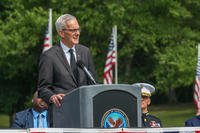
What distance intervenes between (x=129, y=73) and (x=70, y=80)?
20.7 m

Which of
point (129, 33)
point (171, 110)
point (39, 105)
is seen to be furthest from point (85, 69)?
point (171, 110)

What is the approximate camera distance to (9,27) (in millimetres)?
26062

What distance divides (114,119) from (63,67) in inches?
29.7

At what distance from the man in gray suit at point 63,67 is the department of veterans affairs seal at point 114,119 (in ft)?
1.94

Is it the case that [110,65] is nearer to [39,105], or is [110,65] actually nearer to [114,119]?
[39,105]

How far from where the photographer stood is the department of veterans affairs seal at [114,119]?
5.37 m

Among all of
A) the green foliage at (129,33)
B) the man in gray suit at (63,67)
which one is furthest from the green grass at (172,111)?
the man in gray suit at (63,67)

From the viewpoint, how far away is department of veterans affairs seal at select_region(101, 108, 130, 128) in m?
5.37

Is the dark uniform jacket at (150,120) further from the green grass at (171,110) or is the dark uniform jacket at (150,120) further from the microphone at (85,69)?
the green grass at (171,110)

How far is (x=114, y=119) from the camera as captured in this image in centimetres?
537

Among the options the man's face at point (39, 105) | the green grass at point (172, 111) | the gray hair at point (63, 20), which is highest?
the green grass at point (172, 111)

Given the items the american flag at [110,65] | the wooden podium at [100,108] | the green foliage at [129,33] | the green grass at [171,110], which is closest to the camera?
the wooden podium at [100,108]

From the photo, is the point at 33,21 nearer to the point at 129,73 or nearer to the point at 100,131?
the point at 129,73

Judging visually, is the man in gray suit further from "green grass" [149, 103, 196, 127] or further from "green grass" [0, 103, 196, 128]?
"green grass" [149, 103, 196, 127]
